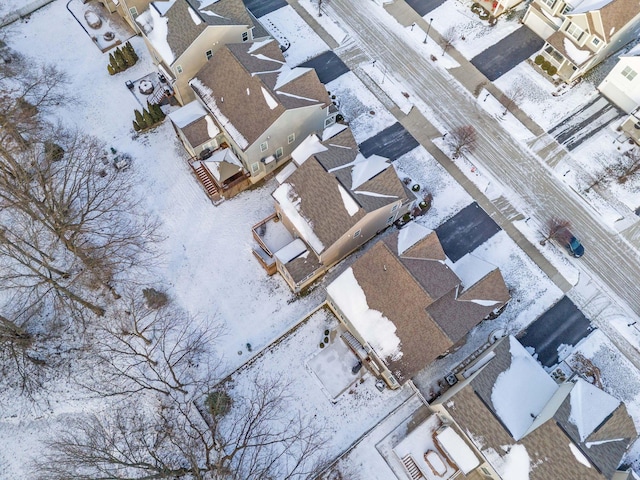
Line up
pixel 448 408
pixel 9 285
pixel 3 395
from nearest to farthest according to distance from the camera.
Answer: pixel 448 408 < pixel 3 395 < pixel 9 285

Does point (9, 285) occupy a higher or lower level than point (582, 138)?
higher

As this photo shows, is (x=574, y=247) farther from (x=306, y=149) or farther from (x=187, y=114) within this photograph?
(x=187, y=114)

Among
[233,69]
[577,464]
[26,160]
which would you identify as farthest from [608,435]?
[26,160]

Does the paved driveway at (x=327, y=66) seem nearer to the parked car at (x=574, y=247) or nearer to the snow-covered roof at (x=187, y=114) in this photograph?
the snow-covered roof at (x=187, y=114)

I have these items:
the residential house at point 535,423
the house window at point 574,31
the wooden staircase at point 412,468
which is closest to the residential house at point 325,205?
the residential house at point 535,423

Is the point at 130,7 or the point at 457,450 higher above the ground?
the point at 130,7

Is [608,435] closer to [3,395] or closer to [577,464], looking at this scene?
[577,464]

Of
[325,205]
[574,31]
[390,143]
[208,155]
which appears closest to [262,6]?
[208,155]
